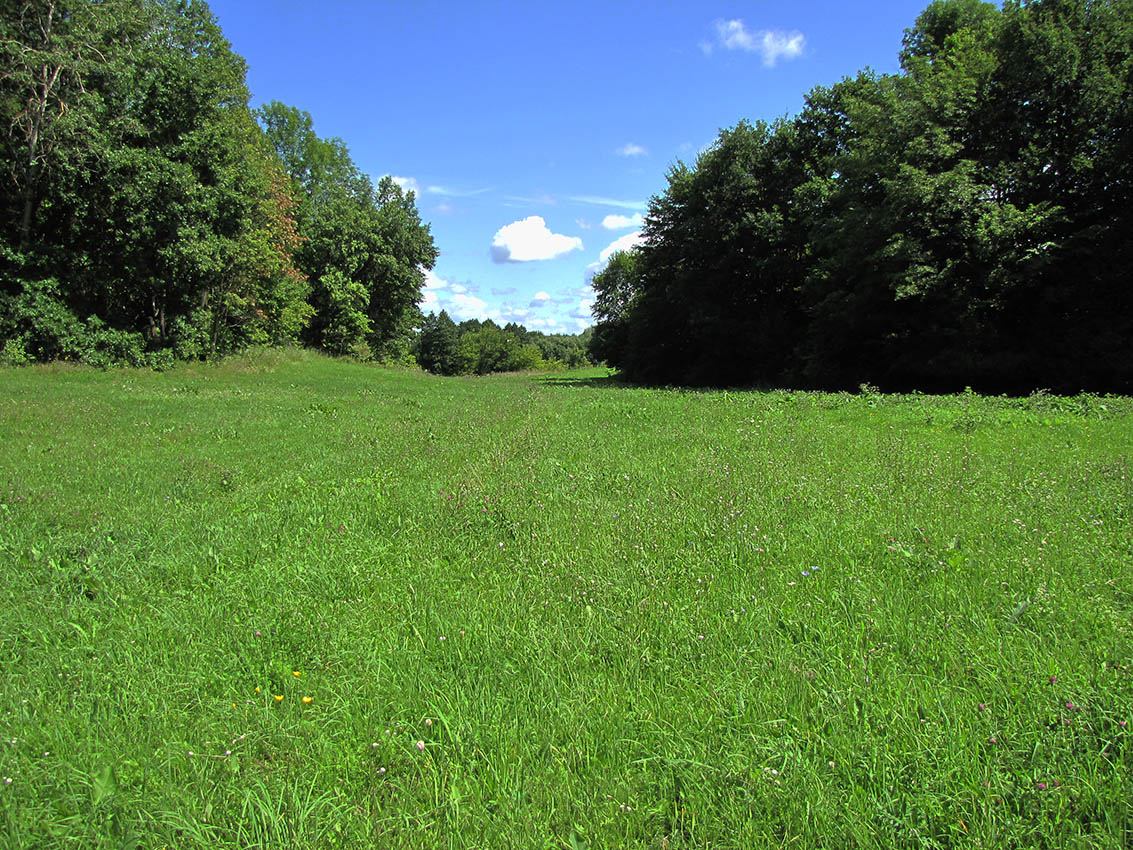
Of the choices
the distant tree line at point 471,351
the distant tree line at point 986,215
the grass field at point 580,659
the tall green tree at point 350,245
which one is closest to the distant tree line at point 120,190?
the tall green tree at point 350,245

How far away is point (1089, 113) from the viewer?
20.5 metres

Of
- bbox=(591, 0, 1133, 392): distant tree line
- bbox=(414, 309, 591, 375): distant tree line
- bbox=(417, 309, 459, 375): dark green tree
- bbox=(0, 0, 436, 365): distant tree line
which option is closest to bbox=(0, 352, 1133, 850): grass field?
bbox=(591, 0, 1133, 392): distant tree line

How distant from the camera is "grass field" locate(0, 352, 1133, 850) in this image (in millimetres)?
2357

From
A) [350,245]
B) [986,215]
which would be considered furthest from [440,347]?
[986,215]

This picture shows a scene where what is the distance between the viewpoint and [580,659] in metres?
3.36

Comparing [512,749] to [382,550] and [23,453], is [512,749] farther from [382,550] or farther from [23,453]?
[23,453]

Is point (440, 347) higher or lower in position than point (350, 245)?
lower

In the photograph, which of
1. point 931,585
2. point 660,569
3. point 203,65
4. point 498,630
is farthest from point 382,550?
point 203,65

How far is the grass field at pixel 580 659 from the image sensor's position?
2.36 m

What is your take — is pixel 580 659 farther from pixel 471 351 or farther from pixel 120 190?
pixel 471 351

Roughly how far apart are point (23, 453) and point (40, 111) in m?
22.0

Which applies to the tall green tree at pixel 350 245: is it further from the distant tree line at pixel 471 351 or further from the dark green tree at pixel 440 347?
the dark green tree at pixel 440 347

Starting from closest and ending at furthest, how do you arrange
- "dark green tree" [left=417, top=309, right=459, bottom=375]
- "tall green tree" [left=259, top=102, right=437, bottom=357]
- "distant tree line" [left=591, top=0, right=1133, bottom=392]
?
"distant tree line" [left=591, top=0, right=1133, bottom=392], "tall green tree" [left=259, top=102, right=437, bottom=357], "dark green tree" [left=417, top=309, right=459, bottom=375]

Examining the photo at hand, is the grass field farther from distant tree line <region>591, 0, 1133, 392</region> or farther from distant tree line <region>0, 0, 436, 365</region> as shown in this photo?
distant tree line <region>0, 0, 436, 365</region>
